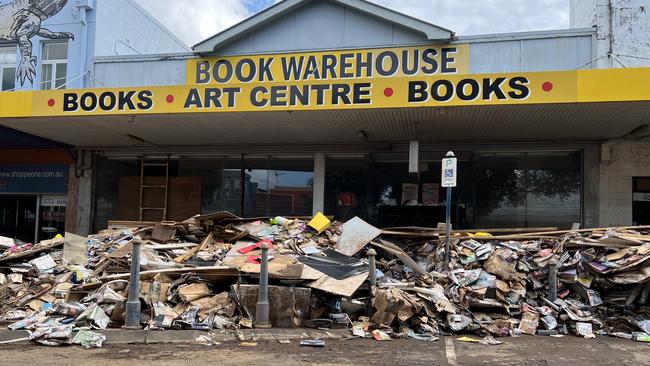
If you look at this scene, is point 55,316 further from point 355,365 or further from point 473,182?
point 473,182

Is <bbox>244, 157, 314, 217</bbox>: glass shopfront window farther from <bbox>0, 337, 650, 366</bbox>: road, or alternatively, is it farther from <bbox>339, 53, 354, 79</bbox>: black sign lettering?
<bbox>0, 337, 650, 366</bbox>: road

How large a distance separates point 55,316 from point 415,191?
32.7ft

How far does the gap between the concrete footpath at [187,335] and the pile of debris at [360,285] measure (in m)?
0.19

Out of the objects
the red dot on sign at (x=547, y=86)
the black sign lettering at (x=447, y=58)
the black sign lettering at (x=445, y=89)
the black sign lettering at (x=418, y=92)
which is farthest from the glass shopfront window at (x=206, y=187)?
the red dot on sign at (x=547, y=86)

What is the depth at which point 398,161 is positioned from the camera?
15828 millimetres

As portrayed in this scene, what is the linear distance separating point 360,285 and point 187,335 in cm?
287

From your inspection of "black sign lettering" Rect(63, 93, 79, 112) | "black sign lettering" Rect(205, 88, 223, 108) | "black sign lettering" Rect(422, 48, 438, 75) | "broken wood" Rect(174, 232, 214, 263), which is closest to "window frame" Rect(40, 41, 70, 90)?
"black sign lettering" Rect(63, 93, 79, 112)

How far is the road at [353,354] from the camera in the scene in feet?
22.4

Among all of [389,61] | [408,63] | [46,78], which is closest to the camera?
[408,63]

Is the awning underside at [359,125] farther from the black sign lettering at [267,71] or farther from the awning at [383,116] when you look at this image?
the black sign lettering at [267,71]

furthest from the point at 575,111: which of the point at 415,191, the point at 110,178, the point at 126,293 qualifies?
the point at 110,178

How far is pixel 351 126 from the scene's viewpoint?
13.6 meters

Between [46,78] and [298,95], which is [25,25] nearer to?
[46,78]

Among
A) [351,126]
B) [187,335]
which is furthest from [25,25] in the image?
[187,335]
